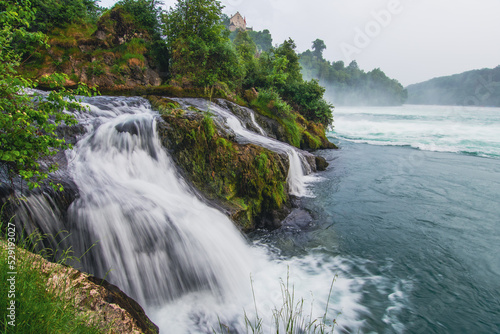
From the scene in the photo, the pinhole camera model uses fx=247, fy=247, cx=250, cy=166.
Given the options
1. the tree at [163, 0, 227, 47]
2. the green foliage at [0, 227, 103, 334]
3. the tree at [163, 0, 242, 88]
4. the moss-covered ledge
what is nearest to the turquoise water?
the moss-covered ledge

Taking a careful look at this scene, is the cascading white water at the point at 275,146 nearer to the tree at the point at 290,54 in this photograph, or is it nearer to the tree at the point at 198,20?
the tree at the point at 198,20

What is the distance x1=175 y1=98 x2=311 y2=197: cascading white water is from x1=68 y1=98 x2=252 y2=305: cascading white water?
3.73m

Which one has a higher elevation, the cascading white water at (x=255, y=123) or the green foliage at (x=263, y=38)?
the green foliage at (x=263, y=38)

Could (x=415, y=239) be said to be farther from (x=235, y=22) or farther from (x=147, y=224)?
(x=235, y=22)

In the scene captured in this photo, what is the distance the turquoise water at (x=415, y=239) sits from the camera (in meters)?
4.36

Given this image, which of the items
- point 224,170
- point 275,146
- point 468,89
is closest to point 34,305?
point 224,170

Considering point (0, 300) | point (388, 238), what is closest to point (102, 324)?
point (0, 300)

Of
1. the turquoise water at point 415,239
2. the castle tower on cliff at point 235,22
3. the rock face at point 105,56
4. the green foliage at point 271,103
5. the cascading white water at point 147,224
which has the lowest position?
the turquoise water at point 415,239

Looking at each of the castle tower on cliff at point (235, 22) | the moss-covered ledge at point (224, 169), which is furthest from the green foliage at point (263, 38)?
the moss-covered ledge at point (224, 169)

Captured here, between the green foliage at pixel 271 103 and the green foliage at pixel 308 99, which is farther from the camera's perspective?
the green foliage at pixel 308 99

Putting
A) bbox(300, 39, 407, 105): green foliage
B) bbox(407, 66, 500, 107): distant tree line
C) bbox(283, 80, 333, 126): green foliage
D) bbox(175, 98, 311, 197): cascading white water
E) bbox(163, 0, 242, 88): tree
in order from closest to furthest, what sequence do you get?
bbox(175, 98, 311, 197): cascading white water
bbox(163, 0, 242, 88): tree
bbox(283, 80, 333, 126): green foliage
bbox(407, 66, 500, 107): distant tree line
bbox(300, 39, 407, 105): green foliage

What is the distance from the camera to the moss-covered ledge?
6.83 m

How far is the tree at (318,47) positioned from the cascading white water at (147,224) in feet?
433

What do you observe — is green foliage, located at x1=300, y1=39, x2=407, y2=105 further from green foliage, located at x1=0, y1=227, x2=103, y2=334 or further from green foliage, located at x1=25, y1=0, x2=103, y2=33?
green foliage, located at x1=0, y1=227, x2=103, y2=334
